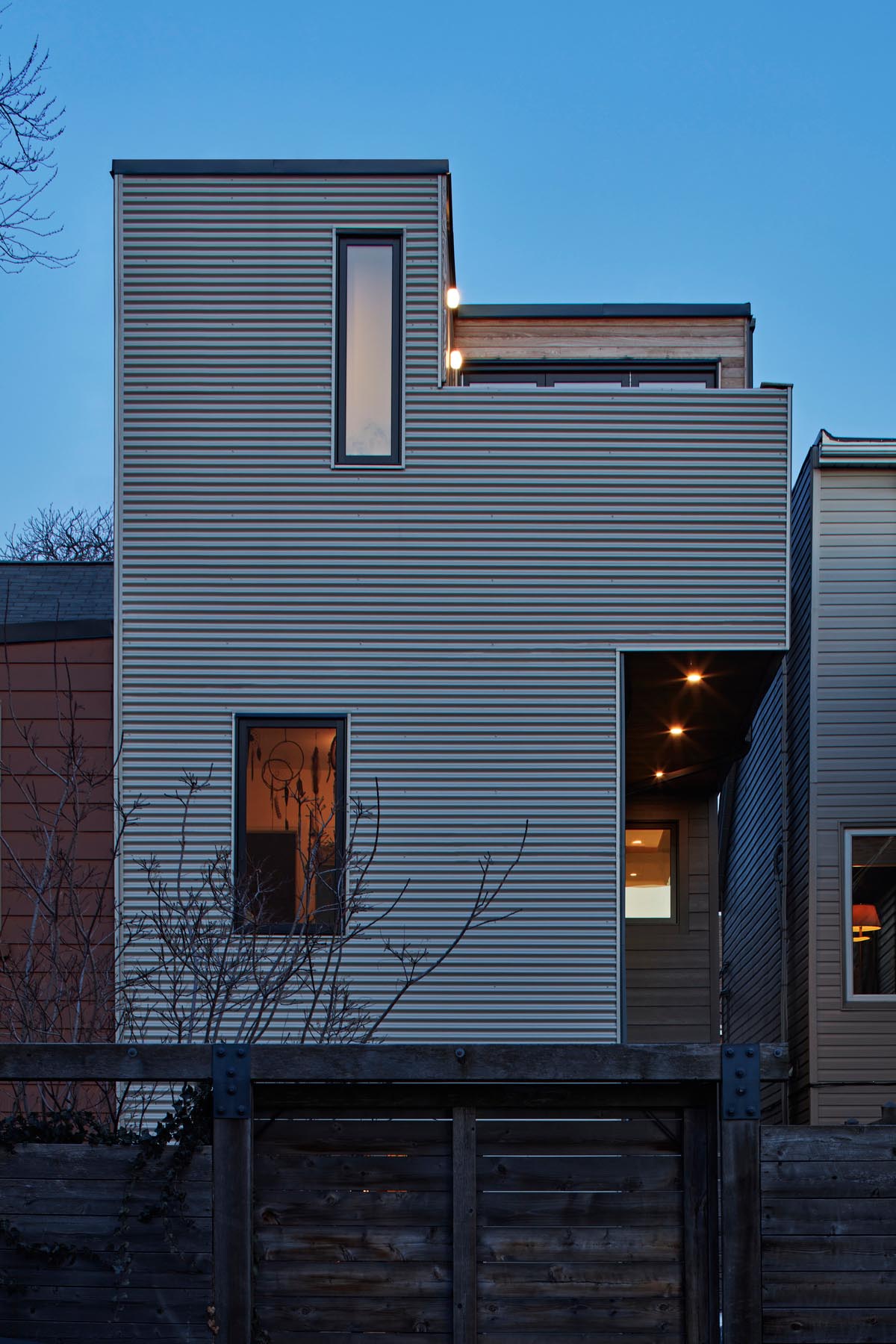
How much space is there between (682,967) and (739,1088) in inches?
405

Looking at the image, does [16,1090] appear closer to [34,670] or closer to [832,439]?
[34,670]

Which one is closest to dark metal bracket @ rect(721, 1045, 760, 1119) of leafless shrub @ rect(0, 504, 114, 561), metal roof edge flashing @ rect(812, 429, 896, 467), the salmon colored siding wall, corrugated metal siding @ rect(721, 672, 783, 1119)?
the salmon colored siding wall

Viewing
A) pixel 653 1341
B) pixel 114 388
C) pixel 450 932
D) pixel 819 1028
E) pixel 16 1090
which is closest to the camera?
pixel 653 1341

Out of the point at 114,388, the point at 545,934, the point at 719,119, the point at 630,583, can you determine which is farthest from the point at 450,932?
the point at 719,119

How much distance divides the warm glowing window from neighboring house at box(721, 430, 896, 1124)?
1.66 metres

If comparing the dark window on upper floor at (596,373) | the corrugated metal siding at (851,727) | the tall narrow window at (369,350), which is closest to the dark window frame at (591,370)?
the dark window on upper floor at (596,373)

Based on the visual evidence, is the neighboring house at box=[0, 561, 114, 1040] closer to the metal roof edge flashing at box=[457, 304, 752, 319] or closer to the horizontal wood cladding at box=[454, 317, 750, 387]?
the horizontal wood cladding at box=[454, 317, 750, 387]

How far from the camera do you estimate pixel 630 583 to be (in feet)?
40.2

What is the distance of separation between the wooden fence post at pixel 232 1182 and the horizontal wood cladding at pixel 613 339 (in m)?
10.7

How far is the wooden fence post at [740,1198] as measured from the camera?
20.6ft

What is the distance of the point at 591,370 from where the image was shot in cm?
1592

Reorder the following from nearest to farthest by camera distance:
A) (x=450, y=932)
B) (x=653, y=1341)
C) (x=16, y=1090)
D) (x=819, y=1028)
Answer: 1. (x=653, y=1341)
2. (x=16, y=1090)
3. (x=450, y=932)
4. (x=819, y=1028)

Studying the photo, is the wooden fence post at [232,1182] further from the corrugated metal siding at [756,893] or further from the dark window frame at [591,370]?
the dark window frame at [591,370]

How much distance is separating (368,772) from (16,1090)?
535 centimetres
